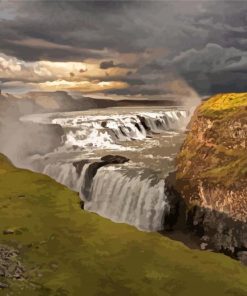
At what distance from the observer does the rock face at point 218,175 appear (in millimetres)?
37812

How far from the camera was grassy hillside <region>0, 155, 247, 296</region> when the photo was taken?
2455 centimetres

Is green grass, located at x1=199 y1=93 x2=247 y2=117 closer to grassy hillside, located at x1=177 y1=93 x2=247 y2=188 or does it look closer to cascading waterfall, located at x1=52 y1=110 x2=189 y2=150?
grassy hillside, located at x1=177 y1=93 x2=247 y2=188

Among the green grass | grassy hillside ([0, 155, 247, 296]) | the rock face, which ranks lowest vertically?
grassy hillside ([0, 155, 247, 296])

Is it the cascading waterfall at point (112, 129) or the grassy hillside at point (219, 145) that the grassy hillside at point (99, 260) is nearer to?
the grassy hillside at point (219, 145)

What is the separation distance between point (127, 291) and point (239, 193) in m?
17.0

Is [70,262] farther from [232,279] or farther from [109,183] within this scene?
[109,183]

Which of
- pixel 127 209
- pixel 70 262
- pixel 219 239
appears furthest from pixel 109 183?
pixel 70 262

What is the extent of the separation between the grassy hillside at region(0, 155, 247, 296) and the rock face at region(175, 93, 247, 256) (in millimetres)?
8306

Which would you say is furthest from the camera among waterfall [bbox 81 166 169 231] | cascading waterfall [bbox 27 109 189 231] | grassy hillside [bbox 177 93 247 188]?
cascading waterfall [bbox 27 109 189 231]

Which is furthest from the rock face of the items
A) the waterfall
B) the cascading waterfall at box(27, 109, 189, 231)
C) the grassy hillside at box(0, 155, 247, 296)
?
the grassy hillside at box(0, 155, 247, 296)

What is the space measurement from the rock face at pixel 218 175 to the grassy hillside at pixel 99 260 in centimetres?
831

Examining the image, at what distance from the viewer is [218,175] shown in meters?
41.6

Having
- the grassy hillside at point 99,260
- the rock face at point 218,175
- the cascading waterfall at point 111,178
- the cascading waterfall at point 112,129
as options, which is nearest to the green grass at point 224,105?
the rock face at point 218,175

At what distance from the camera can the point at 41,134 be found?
282 ft
